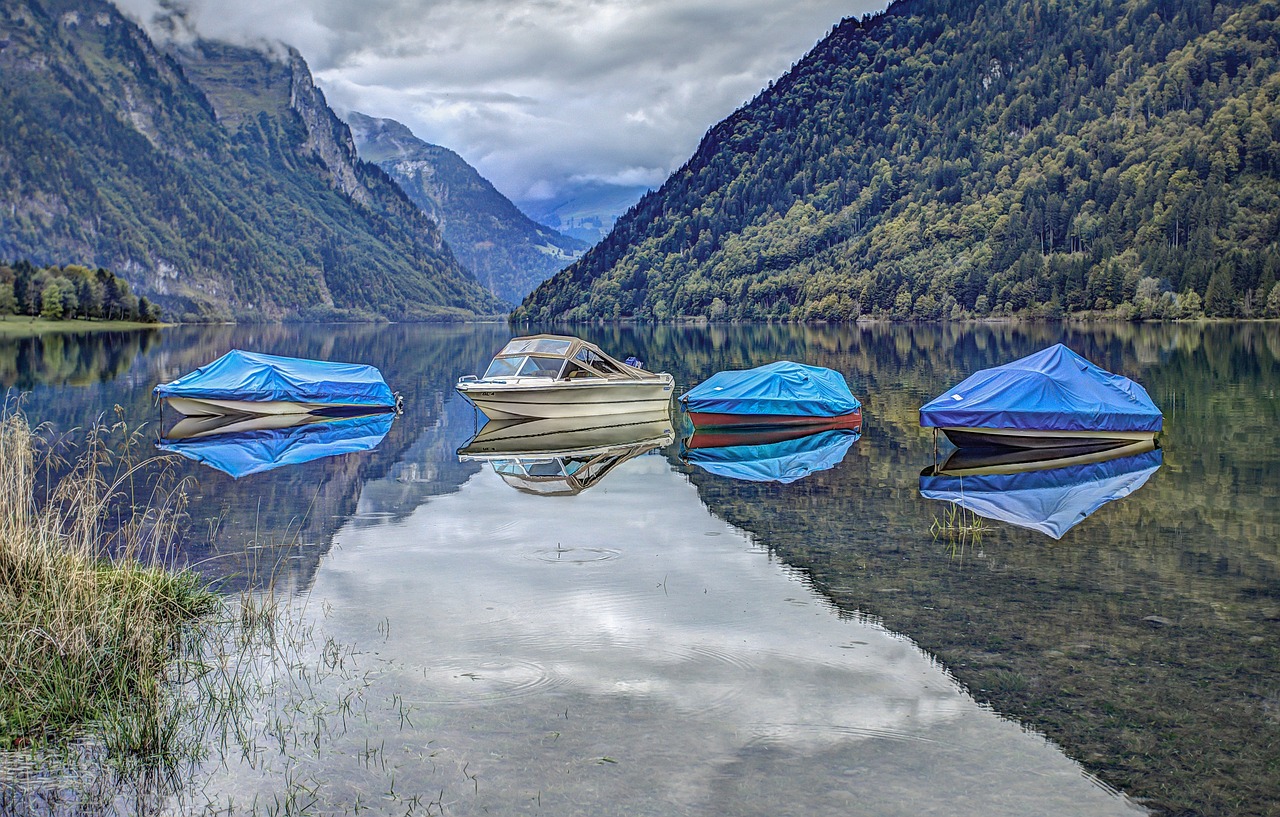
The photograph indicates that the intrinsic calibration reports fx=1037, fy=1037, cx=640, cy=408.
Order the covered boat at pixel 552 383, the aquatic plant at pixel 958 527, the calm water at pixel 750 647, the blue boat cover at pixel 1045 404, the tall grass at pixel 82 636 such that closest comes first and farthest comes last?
1. the calm water at pixel 750 647
2. the tall grass at pixel 82 636
3. the aquatic plant at pixel 958 527
4. the blue boat cover at pixel 1045 404
5. the covered boat at pixel 552 383

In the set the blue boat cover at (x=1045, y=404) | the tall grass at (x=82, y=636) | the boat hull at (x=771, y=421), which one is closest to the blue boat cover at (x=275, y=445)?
the boat hull at (x=771, y=421)

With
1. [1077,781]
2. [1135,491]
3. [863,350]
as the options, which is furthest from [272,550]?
[863,350]

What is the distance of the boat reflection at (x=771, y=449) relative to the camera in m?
23.8

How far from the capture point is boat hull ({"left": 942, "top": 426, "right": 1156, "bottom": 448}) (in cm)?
2583

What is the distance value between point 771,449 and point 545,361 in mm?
10212

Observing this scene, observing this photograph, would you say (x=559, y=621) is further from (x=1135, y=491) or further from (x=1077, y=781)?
(x=1135, y=491)

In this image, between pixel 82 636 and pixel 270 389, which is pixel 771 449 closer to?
pixel 270 389

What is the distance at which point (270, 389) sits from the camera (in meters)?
36.3

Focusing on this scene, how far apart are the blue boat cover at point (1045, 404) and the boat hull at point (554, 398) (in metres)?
12.4

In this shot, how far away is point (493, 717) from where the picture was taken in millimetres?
8852

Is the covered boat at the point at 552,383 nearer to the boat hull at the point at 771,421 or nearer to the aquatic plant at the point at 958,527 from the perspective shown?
the boat hull at the point at 771,421

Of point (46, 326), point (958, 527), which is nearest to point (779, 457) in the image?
point (958, 527)

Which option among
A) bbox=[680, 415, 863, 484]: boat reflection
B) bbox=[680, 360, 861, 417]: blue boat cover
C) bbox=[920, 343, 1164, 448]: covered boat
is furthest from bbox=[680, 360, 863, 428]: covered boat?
bbox=[920, 343, 1164, 448]: covered boat

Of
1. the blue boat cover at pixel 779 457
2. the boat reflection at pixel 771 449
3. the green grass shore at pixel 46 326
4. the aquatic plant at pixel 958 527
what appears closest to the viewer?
the aquatic plant at pixel 958 527
